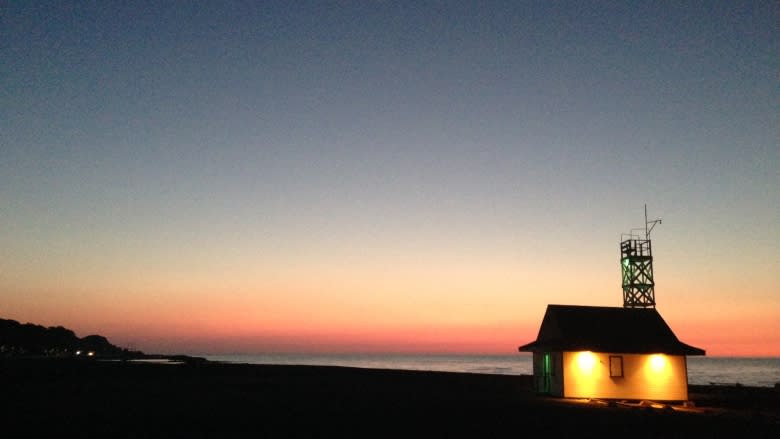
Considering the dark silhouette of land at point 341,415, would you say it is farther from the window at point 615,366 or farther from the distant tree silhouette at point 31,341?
the distant tree silhouette at point 31,341

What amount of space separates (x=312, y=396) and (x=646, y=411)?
13.6m

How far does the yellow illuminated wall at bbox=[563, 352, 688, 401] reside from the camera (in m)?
25.1

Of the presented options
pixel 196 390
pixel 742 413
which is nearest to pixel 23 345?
pixel 196 390

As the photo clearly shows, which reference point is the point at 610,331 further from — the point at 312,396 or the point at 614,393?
the point at 312,396

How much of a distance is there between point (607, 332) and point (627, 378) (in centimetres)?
213

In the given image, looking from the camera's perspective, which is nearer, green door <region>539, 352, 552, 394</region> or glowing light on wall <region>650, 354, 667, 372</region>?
glowing light on wall <region>650, 354, 667, 372</region>

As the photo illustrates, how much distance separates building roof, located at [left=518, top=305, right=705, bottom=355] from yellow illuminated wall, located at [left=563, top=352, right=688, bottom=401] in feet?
1.25

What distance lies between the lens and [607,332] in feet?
86.4

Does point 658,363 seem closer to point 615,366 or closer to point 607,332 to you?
point 615,366

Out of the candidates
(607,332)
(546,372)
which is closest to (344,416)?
(546,372)

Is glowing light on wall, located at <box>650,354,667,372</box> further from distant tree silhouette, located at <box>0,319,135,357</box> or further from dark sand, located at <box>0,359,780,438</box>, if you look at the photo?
distant tree silhouette, located at <box>0,319,135,357</box>

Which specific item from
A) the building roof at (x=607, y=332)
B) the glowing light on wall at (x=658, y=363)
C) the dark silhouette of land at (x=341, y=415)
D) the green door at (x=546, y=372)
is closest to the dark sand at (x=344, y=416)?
the dark silhouette of land at (x=341, y=415)

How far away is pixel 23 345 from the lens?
124 m

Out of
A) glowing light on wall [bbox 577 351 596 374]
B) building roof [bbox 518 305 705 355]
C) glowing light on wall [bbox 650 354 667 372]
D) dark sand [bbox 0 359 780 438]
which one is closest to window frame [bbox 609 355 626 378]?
building roof [bbox 518 305 705 355]
